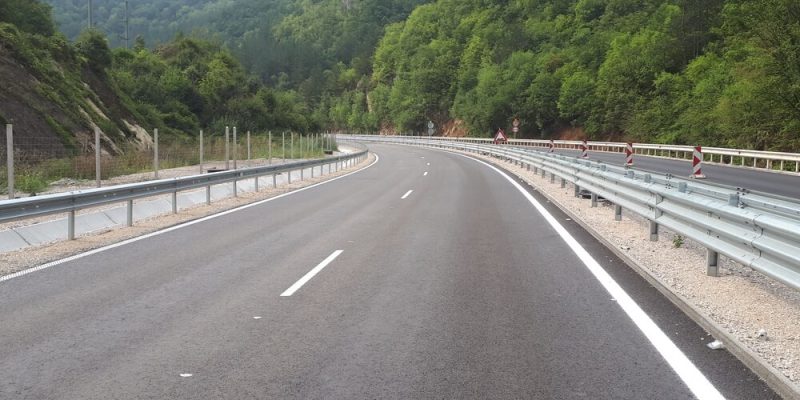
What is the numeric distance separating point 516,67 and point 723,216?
300ft

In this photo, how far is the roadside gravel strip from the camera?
4742 mm

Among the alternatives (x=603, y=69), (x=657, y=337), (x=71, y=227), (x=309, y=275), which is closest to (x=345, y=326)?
(x=309, y=275)

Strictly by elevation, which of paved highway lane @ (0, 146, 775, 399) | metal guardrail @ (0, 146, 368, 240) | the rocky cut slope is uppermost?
the rocky cut slope

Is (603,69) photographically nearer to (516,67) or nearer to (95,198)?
(516,67)

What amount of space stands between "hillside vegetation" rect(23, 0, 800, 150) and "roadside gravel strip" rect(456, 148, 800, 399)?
105 feet

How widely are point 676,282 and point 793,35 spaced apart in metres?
36.7

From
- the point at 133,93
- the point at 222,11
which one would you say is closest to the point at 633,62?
the point at 133,93

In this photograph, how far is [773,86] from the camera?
123 feet

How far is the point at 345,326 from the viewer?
18.7ft

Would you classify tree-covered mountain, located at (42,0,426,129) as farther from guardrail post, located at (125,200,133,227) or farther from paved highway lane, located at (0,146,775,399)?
paved highway lane, located at (0,146,775,399)

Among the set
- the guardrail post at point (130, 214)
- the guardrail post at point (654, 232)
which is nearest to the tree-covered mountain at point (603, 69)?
the guardrail post at point (654, 232)

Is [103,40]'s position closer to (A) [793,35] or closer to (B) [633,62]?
(A) [793,35]

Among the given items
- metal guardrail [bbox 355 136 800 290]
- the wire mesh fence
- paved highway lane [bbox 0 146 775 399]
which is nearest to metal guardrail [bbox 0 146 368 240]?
paved highway lane [bbox 0 146 775 399]

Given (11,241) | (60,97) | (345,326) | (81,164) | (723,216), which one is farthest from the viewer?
(60,97)
